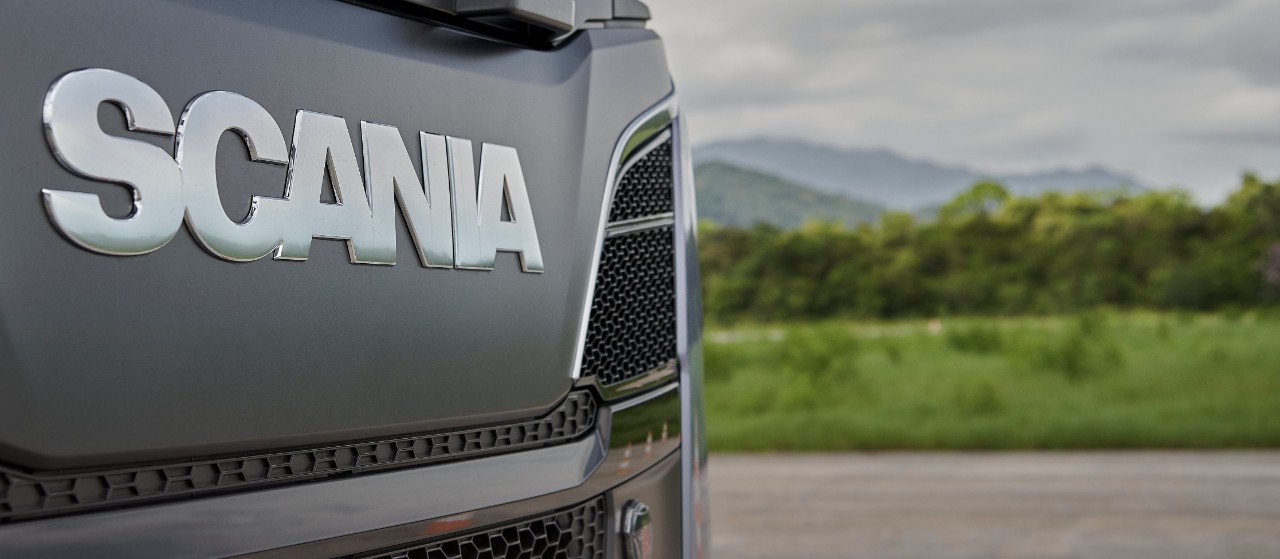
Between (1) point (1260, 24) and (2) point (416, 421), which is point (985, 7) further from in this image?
(2) point (416, 421)

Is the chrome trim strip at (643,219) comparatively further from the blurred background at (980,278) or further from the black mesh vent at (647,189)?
the blurred background at (980,278)

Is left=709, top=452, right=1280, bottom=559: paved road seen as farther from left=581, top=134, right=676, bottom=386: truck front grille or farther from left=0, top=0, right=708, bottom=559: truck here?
left=0, top=0, right=708, bottom=559: truck

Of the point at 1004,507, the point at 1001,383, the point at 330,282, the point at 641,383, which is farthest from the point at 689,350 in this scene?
the point at 1001,383

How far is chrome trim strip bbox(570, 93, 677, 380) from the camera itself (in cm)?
152

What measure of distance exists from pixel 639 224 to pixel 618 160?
0.35 feet

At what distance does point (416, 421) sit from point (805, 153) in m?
10.5

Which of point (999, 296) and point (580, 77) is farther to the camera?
point (999, 296)

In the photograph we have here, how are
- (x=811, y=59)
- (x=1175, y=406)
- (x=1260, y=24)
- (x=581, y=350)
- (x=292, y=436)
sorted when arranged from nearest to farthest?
(x=292, y=436), (x=581, y=350), (x=1175, y=406), (x=1260, y=24), (x=811, y=59)

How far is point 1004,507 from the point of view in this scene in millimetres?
6414

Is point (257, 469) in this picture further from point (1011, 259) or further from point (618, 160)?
point (1011, 259)

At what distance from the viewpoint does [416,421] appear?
1.29 m

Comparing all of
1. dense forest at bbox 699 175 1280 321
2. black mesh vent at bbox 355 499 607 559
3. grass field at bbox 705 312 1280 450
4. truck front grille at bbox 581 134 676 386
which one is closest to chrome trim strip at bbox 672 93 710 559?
truck front grille at bbox 581 134 676 386

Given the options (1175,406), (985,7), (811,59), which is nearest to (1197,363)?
(1175,406)

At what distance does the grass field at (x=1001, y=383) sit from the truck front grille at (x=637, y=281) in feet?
27.1
